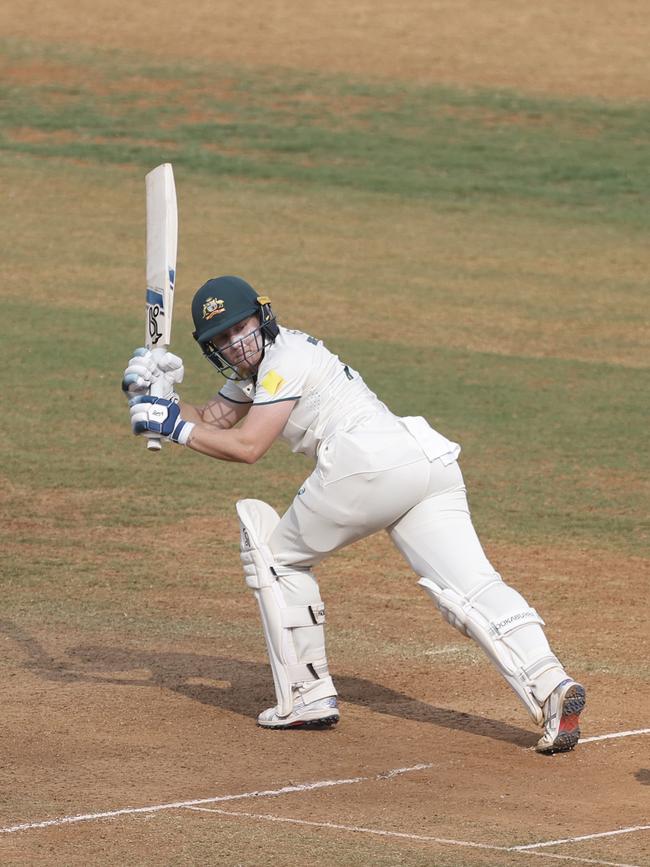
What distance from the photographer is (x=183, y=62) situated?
30.6m

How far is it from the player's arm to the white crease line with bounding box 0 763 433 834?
4.61 ft

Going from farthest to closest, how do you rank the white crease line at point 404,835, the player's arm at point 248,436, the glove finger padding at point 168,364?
the glove finger padding at point 168,364, the player's arm at point 248,436, the white crease line at point 404,835

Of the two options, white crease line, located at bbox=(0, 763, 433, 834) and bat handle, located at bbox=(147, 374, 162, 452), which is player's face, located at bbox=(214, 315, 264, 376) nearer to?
bat handle, located at bbox=(147, 374, 162, 452)

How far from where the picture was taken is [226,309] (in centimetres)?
726

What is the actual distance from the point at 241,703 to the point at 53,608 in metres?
1.94

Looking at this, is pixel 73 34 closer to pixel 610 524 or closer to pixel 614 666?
pixel 610 524

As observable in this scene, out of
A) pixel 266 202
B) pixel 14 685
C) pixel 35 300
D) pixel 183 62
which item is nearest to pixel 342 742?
pixel 14 685

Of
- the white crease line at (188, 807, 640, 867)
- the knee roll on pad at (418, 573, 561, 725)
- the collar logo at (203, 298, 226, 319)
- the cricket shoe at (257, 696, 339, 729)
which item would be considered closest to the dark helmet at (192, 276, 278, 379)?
the collar logo at (203, 298, 226, 319)

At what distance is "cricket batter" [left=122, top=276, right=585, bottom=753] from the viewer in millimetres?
7008

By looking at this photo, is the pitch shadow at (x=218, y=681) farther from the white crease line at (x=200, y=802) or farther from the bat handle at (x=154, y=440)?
the bat handle at (x=154, y=440)

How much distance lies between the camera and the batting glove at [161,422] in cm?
715

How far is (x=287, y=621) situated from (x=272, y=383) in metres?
1.06

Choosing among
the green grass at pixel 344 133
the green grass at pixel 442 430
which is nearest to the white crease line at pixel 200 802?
the green grass at pixel 442 430

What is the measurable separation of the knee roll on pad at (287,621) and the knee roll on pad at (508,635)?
692mm
